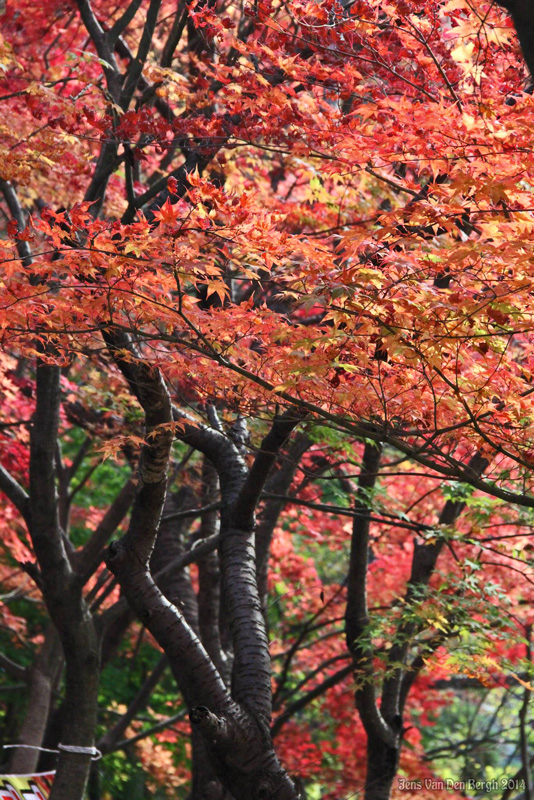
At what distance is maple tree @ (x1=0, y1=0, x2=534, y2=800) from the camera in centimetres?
342

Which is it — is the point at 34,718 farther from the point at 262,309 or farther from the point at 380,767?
the point at 262,309

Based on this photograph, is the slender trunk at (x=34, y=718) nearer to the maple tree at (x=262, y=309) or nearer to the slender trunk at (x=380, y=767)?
the maple tree at (x=262, y=309)

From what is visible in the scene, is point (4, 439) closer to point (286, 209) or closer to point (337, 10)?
point (286, 209)

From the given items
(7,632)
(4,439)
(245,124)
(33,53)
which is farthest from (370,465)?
(7,632)

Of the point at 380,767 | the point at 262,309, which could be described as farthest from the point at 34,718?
the point at 262,309

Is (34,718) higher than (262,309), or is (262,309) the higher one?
(262,309)

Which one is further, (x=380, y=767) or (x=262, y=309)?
(x=380, y=767)

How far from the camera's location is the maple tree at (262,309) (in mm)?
3422

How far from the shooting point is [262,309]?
400 cm

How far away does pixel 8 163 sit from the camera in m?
5.28

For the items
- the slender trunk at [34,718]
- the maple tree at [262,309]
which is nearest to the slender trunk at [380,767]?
the maple tree at [262,309]

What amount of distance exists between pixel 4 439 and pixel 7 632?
5.52m

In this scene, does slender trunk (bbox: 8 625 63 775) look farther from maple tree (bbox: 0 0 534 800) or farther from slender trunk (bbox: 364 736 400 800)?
slender trunk (bbox: 364 736 400 800)

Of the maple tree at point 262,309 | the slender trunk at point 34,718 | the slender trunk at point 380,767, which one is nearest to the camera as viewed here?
the maple tree at point 262,309
